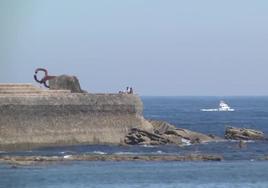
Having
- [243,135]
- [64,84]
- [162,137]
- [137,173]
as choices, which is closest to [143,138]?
[162,137]

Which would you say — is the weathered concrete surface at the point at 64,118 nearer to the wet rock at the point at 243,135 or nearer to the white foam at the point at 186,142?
the white foam at the point at 186,142

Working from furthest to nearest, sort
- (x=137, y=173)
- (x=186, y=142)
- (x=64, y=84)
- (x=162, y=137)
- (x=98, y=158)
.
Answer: (x=64, y=84), (x=186, y=142), (x=162, y=137), (x=98, y=158), (x=137, y=173)

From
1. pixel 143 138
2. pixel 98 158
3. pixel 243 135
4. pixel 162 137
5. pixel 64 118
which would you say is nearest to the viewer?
pixel 98 158

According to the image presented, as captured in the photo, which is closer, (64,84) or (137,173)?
(137,173)

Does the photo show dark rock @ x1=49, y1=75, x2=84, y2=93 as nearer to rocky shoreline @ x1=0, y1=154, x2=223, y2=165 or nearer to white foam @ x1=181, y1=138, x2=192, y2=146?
white foam @ x1=181, y1=138, x2=192, y2=146

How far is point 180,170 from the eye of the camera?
5275 cm

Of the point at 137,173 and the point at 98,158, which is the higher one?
the point at 98,158

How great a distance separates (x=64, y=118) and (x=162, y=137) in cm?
693

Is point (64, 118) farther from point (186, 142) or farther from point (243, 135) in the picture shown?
point (243, 135)

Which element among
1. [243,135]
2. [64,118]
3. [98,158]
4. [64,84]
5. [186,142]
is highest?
[64,84]

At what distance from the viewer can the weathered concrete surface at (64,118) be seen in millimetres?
63281

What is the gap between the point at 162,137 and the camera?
6912cm

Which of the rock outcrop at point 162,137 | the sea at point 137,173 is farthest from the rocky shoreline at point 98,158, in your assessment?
the rock outcrop at point 162,137

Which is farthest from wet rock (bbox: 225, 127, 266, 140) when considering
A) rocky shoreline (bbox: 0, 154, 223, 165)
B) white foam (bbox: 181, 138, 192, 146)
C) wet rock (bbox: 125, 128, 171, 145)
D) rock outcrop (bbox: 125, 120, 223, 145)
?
rocky shoreline (bbox: 0, 154, 223, 165)
